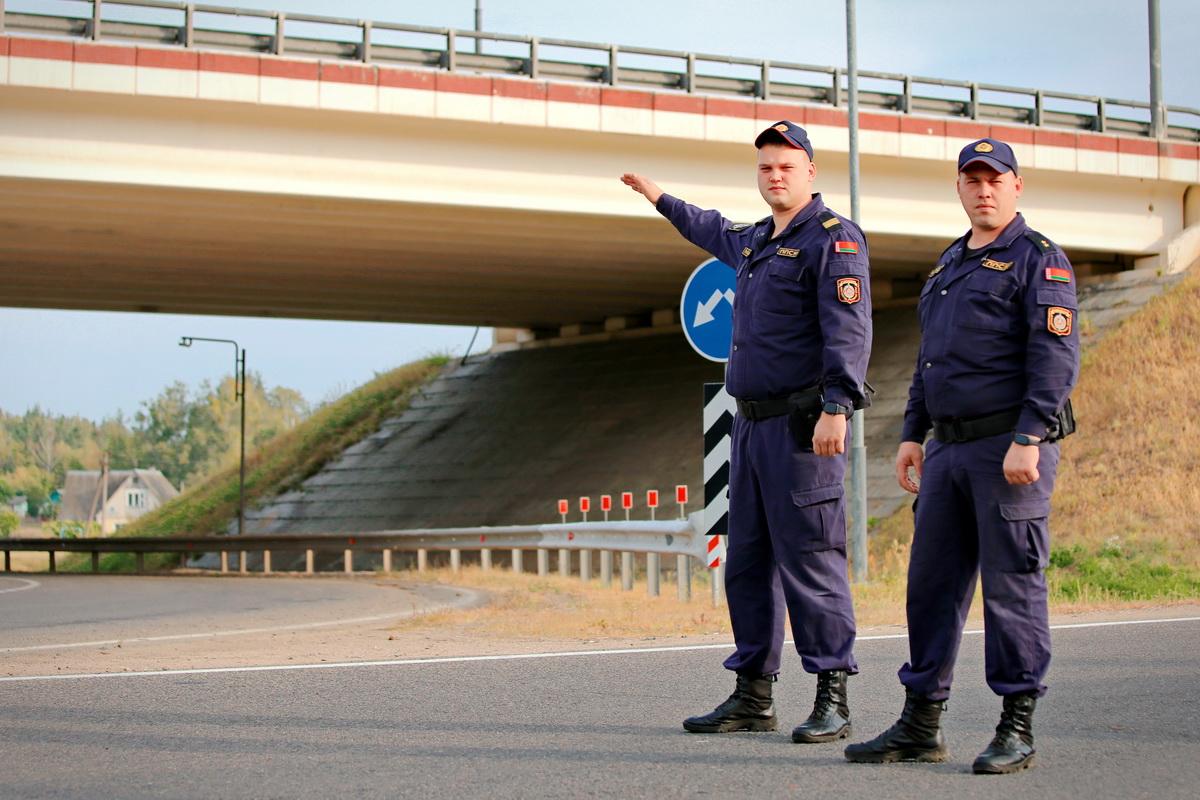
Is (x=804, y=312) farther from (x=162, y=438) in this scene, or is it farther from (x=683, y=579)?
(x=162, y=438)

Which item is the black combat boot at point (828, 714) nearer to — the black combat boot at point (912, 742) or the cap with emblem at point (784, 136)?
the black combat boot at point (912, 742)

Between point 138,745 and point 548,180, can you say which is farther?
point 548,180

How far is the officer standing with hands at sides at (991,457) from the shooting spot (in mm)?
5062

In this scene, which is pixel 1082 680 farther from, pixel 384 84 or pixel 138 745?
pixel 384 84

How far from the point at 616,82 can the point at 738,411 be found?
56.8 feet

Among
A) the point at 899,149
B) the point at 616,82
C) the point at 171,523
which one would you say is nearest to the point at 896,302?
the point at 899,149

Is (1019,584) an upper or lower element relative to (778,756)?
upper

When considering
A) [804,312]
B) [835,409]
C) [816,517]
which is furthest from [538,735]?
[804,312]

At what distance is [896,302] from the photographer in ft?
107

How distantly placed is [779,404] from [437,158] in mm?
16890

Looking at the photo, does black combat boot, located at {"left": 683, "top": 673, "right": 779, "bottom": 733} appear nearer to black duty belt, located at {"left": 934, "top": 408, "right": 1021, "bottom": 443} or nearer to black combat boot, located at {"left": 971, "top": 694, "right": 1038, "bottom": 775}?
black combat boot, located at {"left": 971, "top": 694, "right": 1038, "bottom": 775}

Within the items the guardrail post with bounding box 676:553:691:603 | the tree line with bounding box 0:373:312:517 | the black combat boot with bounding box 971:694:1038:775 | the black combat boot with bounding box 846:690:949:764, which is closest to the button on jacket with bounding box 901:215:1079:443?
the black combat boot with bounding box 971:694:1038:775

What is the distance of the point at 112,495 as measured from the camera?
139 m

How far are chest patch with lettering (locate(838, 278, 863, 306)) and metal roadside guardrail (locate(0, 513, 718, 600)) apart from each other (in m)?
7.07
